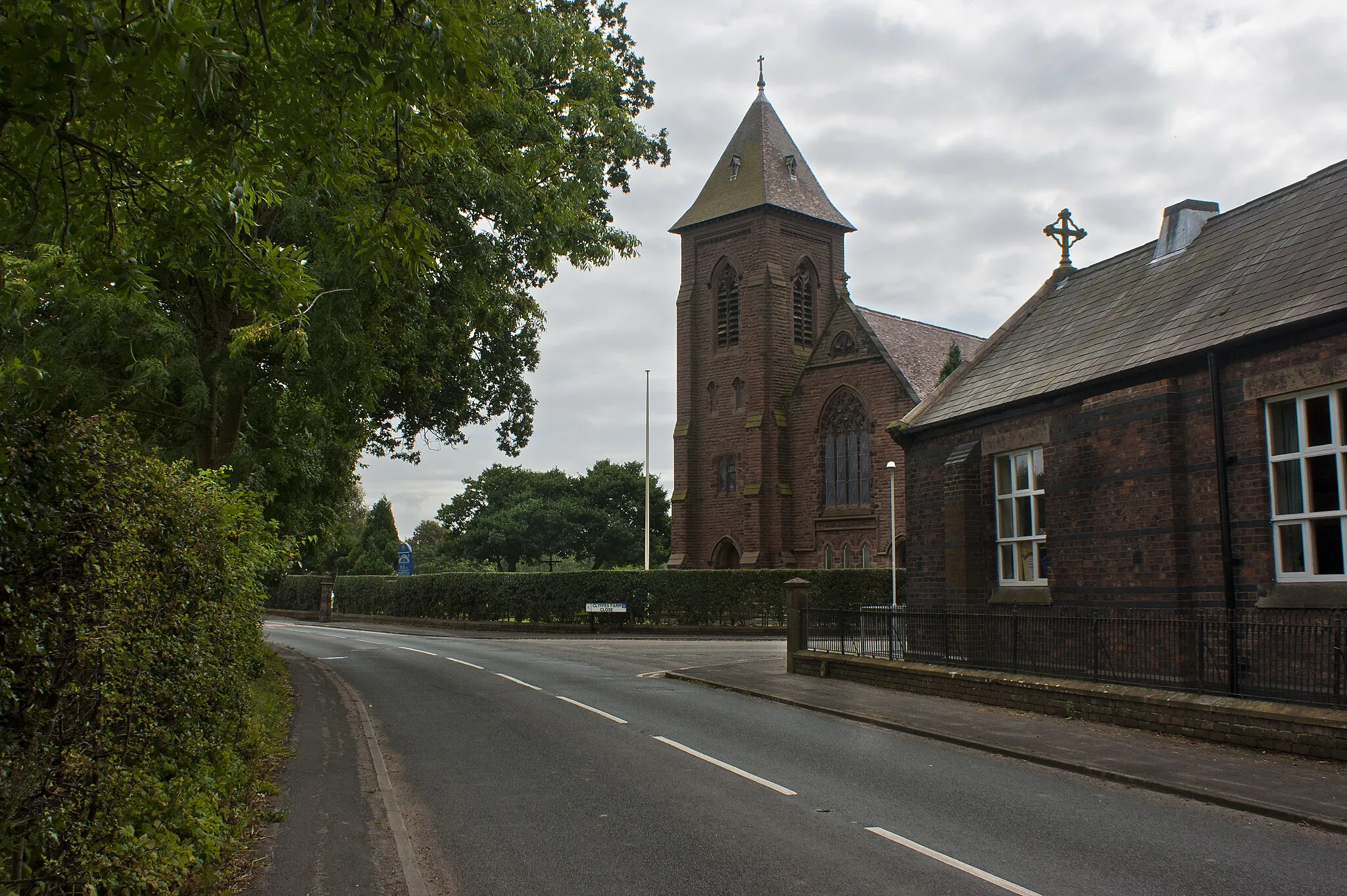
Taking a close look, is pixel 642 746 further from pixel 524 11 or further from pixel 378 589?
pixel 378 589

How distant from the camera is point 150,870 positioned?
4.70 meters

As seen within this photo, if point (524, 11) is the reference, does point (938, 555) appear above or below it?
below

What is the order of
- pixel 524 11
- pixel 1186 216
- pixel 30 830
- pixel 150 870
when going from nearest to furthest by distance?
pixel 30 830 < pixel 150 870 < pixel 524 11 < pixel 1186 216

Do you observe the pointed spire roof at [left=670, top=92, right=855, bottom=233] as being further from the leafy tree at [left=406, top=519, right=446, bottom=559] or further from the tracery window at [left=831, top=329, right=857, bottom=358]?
the leafy tree at [left=406, top=519, right=446, bottom=559]

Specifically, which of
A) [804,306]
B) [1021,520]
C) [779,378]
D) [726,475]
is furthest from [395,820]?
[804,306]

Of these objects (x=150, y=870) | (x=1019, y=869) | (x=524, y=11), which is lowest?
(x=1019, y=869)

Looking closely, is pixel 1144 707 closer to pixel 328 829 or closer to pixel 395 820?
pixel 395 820

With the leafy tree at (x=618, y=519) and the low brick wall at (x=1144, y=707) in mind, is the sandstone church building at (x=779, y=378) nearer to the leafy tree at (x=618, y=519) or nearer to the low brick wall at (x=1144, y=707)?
the low brick wall at (x=1144, y=707)

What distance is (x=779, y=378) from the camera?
4722 cm

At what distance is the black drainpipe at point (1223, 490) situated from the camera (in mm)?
12164

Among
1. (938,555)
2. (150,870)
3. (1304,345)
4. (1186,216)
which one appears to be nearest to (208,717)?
(150,870)

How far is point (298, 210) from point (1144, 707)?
1113 cm

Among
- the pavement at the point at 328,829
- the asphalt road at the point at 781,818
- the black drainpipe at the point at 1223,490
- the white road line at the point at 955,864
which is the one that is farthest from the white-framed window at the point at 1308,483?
the pavement at the point at 328,829

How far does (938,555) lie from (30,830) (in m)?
15.8
